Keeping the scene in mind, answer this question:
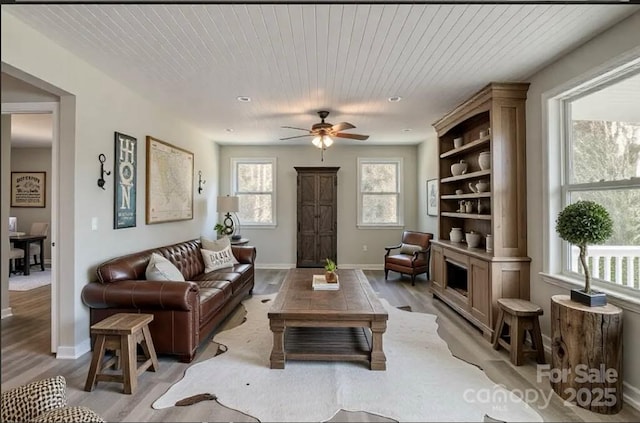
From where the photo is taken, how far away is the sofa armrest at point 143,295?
3209 mm

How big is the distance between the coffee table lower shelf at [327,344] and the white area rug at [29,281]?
4.73m

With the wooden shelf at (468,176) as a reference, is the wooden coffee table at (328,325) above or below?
below

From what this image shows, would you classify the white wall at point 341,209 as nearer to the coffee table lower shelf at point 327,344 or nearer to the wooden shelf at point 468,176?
the wooden shelf at point 468,176

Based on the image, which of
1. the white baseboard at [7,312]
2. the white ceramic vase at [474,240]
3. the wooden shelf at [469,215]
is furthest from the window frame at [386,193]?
the white baseboard at [7,312]

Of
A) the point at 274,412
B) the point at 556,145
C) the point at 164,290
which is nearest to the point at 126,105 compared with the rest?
the point at 164,290

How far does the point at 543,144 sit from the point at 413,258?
3.03 metres

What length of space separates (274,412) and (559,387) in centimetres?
211

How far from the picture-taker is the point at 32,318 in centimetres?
433

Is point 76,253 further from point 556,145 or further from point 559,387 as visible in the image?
point 556,145

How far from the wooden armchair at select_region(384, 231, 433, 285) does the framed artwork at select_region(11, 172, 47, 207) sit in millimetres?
7393

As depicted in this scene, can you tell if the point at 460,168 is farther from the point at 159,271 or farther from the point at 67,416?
the point at 67,416

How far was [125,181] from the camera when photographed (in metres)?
4.01

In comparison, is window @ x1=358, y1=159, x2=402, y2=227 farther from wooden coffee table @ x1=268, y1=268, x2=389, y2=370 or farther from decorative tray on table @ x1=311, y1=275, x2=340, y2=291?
wooden coffee table @ x1=268, y1=268, x2=389, y2=370

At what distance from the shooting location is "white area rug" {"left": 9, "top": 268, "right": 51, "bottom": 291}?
5719 millimetres
